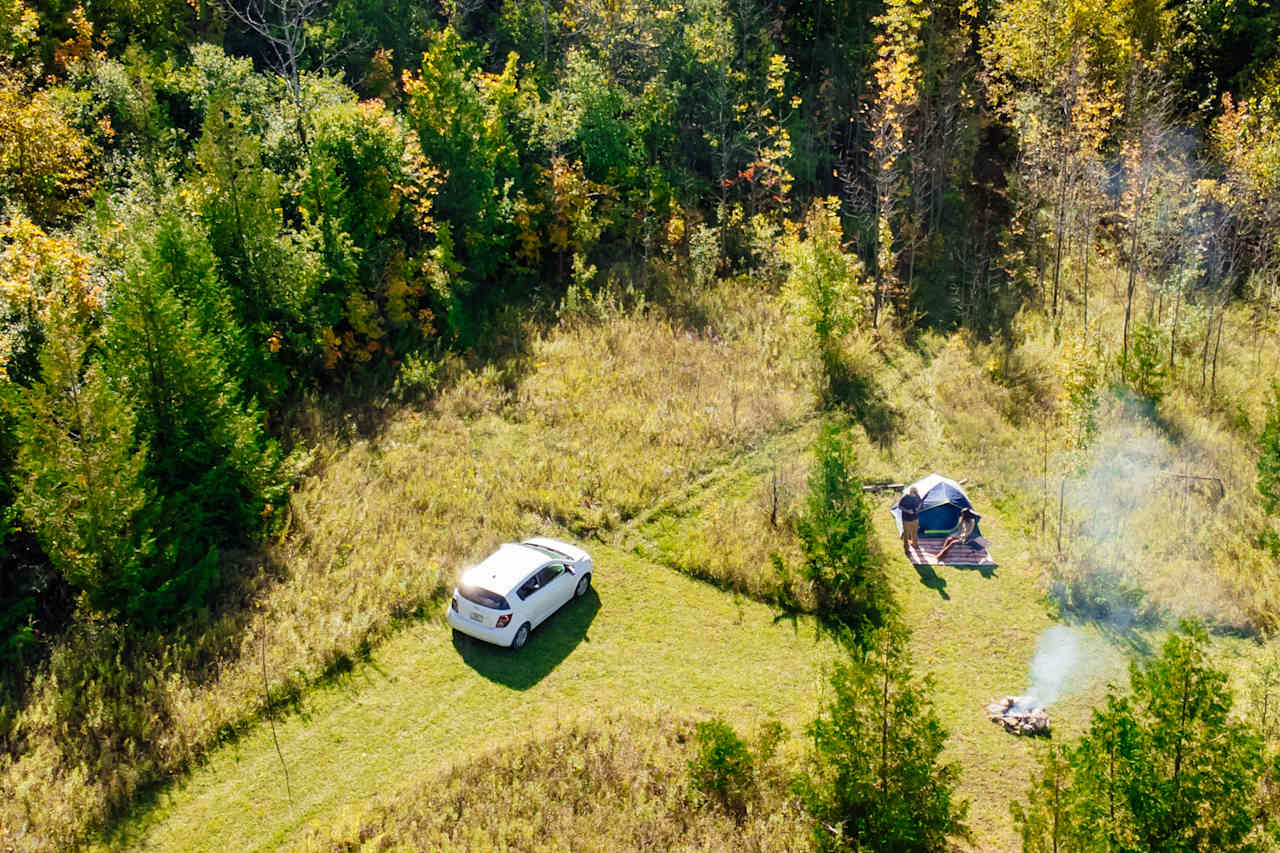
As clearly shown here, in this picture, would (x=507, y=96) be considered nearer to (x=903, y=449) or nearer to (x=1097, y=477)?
(x=903, y=449)

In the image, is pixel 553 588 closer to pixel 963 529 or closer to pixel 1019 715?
pixel 1019 715

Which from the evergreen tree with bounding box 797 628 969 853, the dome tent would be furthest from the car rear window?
the dome tent

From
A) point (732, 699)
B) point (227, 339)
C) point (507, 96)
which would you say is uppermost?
point (507, 96)

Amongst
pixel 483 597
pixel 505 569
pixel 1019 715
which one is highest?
pixel 505 569

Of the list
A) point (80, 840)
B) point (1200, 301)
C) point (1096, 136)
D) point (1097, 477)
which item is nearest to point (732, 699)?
point (80, 840)

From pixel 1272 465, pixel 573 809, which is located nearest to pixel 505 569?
pixel 573 809

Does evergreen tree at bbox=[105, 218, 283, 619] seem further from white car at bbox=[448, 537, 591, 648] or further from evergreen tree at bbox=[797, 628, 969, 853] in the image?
evergreen tree at bbox=[797, 628, 969, 853]

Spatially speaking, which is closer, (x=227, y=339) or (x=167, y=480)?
(x=167, y=480)
